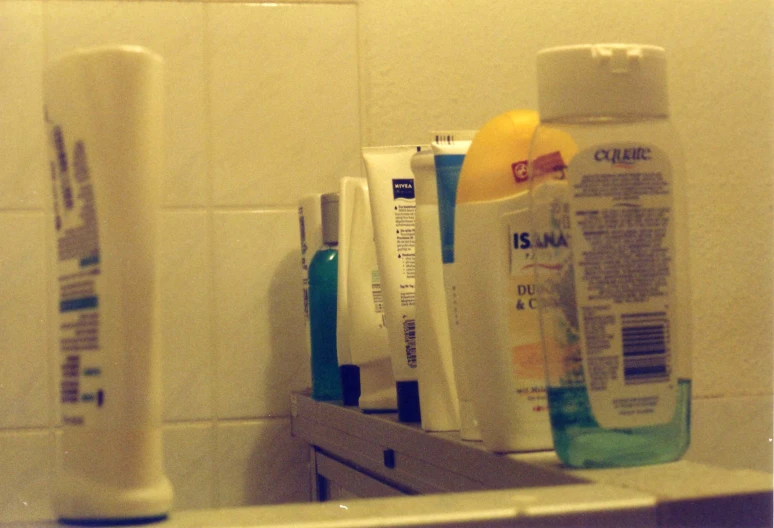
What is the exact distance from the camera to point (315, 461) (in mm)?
769

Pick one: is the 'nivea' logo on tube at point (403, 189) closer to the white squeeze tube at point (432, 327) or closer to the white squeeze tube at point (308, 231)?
the white squeeze tube at point (432, 327)

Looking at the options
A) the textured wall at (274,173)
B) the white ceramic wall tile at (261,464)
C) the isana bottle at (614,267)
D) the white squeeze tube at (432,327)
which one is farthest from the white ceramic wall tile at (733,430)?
the isana bottle at (614,267)

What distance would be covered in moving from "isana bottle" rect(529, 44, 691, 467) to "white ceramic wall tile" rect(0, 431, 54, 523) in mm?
636

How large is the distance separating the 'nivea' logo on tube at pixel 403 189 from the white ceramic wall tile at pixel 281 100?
0.32 metres

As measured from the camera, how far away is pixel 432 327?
46cm

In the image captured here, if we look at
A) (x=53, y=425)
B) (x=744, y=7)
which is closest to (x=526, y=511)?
(x=53, y=425)

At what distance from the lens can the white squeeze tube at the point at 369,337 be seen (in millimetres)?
581

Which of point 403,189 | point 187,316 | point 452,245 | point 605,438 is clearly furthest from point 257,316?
point 605,438

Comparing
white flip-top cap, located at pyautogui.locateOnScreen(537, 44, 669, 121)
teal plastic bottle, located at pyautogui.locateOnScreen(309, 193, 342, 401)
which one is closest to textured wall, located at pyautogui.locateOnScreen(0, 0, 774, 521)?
teal plastic bottle, located at pyautogui.locateOnScreen(309, 193, 342, 401)

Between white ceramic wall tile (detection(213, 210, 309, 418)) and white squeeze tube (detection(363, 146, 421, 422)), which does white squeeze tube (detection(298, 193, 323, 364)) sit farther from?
white squeeze tube (detection(363, 146, 421, 422))

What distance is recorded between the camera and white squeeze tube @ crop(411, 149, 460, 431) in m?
0.45

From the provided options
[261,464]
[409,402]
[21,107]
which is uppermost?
[21,107]

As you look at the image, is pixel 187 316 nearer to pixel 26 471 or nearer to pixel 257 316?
pixel 257 316

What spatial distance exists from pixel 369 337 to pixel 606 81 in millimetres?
310
